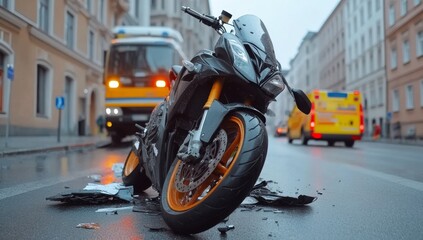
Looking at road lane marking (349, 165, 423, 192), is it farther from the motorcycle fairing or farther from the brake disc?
the brake disc

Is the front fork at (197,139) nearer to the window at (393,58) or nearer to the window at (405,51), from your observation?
the window at (405,51)

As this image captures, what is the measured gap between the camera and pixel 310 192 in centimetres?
522

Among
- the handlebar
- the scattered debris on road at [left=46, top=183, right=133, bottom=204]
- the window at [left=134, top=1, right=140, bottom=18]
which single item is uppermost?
the window at [left=134, top=1, right=140, bottom=18]

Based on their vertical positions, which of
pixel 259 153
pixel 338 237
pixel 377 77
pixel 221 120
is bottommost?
pixel 338 237

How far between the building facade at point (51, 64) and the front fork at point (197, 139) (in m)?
10.7

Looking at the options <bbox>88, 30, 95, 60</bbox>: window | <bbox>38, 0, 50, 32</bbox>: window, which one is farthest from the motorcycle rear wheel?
<bbox>88, 30, 95, 60</bbox>: window

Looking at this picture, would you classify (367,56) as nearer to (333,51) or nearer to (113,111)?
(333,51)

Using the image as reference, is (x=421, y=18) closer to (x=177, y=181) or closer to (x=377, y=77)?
(x=377, y=77)

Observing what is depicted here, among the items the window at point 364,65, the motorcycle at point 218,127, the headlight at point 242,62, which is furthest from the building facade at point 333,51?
the headlight at point 242,62

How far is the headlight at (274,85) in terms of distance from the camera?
329 centimetres

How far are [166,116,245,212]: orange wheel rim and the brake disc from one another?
0.10 ft

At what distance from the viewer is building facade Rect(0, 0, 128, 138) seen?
17.8 metres

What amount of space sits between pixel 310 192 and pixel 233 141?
2518 mm

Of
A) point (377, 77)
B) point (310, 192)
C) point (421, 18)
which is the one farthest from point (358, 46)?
point (310, 192)
